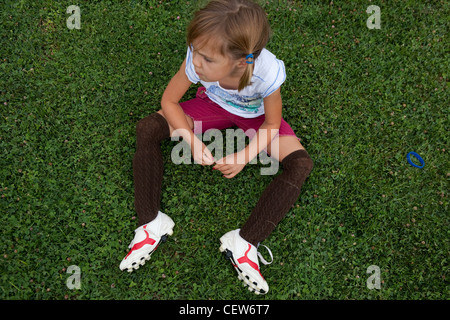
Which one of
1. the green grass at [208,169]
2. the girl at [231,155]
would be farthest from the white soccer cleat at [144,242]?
the green grass at [208,169]

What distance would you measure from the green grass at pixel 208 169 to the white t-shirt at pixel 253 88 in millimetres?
748

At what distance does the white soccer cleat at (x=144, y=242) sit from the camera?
9.68 feet

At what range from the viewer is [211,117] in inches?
124

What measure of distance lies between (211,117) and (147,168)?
763 mm

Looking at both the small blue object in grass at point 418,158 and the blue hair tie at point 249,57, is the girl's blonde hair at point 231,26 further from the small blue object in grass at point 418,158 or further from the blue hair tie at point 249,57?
the small blue object in grass at point 418,158

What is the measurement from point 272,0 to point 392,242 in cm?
318

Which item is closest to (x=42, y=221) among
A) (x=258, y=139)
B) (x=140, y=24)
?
(x=258, y=139)

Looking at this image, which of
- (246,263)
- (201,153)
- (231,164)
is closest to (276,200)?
(231,164)

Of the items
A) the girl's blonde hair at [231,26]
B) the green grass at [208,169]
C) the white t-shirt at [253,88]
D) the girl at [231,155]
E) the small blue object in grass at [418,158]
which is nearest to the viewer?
the girl's blonde hair at [231,26]

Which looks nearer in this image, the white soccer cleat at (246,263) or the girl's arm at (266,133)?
the girl's arm at (266,133)

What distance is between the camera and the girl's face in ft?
7.14

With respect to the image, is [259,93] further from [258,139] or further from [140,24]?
[140,24]

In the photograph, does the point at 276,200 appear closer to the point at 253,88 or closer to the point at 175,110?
the point at 253,88

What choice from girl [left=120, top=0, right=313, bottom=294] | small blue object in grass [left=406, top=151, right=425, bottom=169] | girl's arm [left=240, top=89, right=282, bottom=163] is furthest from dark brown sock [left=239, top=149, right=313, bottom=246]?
small blue object in grass [left=406, top=151, right=425, bottom=169]
